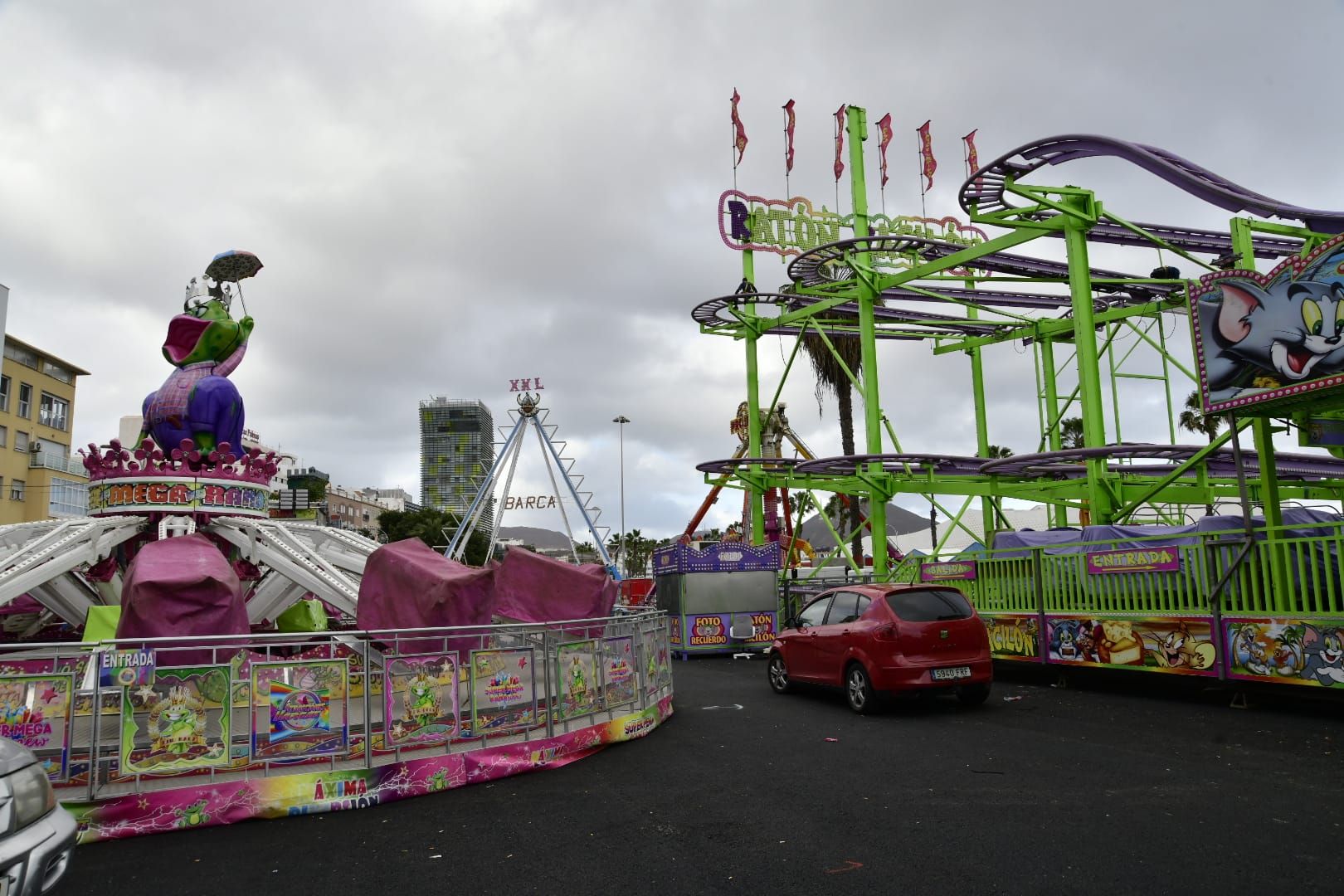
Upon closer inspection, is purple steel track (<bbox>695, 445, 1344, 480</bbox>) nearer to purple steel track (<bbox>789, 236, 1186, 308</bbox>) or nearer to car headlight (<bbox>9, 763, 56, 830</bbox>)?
purple steel track (<bbox>789, 236, 1186, 308</bbox>)

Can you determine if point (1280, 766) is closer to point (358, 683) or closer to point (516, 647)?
point (516, 647)

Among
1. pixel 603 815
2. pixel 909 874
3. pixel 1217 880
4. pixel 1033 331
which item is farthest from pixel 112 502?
pixel 1033 331

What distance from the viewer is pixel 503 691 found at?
25.8 ft

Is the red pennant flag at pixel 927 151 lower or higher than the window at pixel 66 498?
higher

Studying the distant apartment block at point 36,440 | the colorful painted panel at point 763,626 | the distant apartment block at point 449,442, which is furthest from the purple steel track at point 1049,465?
the distant apartment block at point 449,442

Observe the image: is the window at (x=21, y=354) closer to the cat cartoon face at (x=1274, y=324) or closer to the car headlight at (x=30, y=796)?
the car headlight at (x=30, y=796)

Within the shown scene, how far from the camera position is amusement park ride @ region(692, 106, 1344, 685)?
1062cm

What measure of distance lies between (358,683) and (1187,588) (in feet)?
33.4

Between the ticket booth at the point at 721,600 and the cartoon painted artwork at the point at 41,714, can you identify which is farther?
the ticket booth at the point at 721,600

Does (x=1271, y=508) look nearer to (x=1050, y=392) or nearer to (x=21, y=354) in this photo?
(x=1050, y=392)

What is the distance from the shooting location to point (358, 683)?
24.0 ft

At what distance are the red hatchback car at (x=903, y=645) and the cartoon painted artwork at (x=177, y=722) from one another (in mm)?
7003

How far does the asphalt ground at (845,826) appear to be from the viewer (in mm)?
4961

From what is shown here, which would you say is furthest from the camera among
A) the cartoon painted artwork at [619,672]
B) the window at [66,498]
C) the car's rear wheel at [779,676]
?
the window at [66,498]
